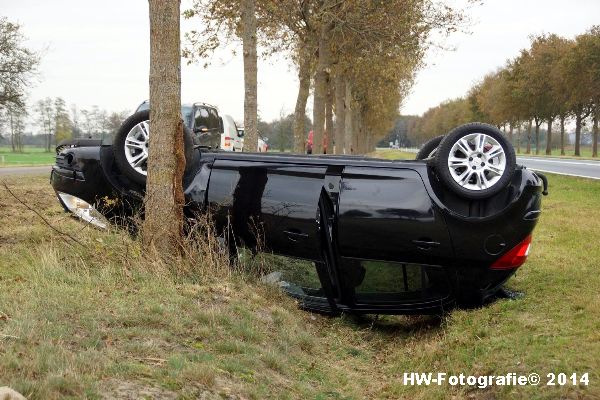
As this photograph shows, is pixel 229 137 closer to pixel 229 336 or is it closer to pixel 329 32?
pixel 329 32

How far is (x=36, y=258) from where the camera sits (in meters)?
5.40

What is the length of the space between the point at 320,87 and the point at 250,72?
6412 mm

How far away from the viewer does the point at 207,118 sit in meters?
15.9

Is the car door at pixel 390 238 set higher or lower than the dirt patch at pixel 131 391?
higher

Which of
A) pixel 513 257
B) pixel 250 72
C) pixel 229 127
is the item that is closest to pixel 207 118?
pixel 229 127

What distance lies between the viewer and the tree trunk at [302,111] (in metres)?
17.5

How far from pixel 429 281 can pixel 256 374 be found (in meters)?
1.84

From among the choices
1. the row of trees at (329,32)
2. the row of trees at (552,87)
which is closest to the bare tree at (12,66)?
the row of trees at (329,32)

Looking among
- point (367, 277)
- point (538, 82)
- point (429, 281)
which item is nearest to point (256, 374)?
point (367, 277)

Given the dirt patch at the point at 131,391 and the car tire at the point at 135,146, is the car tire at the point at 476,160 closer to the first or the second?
the car tire at the point at 135,146

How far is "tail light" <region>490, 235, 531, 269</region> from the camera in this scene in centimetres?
466

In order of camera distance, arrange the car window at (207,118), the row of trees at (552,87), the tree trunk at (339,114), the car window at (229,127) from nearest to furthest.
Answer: the car window at (207,118), the car window at (229,127), the tree trunk at (339,114), the row of trees at (552,87)

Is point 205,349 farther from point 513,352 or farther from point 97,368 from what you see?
point 513,352

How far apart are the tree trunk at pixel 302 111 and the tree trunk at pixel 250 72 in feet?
16.9
